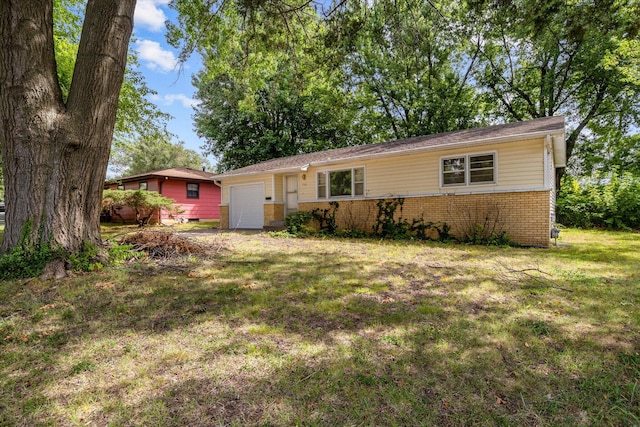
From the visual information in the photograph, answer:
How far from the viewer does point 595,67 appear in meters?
16.1

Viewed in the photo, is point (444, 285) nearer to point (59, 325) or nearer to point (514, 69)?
point (59, 325)

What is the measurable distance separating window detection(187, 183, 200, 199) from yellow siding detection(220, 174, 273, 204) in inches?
227

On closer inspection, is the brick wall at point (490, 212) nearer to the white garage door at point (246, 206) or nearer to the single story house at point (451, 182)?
the single story house at point (451, 182)

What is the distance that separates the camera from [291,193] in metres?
13.8

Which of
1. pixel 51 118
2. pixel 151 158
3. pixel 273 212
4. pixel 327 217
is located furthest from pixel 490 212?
pixel 151 158

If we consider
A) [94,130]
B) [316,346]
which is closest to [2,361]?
[316,346]

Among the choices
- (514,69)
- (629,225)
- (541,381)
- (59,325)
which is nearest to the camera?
(541,381)

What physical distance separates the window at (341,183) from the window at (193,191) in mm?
11308

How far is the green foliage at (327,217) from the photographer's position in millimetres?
12117

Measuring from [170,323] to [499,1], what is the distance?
258 inches

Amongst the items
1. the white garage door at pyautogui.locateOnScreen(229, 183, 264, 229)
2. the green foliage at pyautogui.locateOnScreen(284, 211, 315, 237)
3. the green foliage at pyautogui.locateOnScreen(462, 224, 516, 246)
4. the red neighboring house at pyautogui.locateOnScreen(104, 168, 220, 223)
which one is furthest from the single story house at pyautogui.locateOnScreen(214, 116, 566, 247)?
the red neighboring house at pyautogui.locateOnScreen(104, 168, 220, 223)

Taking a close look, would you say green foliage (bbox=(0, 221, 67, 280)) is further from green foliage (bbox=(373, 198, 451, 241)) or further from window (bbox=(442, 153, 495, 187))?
window (bbox=(442, 153, 495, 187))

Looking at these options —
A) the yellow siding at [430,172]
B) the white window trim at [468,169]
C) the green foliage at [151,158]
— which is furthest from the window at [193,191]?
the green foliage at [151,158]

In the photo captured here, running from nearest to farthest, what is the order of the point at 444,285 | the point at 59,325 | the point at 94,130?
1. the point at 59,325
2. the point at 444,285
3. the point at 94,130
